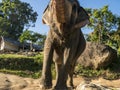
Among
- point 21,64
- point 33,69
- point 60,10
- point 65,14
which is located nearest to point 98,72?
point 33,69

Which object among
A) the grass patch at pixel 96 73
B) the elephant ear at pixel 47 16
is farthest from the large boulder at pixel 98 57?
the elephant ear at pixel 47 16

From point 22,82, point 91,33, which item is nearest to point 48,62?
point 22,82

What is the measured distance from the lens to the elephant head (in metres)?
5.33

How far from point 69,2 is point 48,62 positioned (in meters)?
1.18

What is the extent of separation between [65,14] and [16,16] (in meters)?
48.1

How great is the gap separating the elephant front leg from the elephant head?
1.56 ft

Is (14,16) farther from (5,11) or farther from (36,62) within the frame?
(36,62)

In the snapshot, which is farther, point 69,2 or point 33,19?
point 33,19

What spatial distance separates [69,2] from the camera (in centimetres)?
553

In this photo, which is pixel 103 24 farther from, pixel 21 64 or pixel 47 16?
pixel 47 16

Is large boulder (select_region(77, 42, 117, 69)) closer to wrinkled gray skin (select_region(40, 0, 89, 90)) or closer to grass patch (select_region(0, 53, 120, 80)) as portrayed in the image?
grass patch (select_region(0, 53, 120, 80))

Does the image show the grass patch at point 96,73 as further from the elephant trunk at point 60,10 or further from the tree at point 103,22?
the tree at point 103,22

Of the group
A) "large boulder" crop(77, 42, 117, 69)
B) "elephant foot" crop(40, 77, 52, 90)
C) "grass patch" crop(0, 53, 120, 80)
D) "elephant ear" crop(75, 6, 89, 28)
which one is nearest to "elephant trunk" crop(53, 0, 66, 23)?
"elephant ear" crop(75, 6, 89, 28)

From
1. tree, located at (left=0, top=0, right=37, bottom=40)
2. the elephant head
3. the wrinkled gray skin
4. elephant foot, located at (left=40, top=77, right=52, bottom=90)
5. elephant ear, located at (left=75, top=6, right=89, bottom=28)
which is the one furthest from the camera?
tree, located at (left=0, top=0, right=37, bottom=40)
